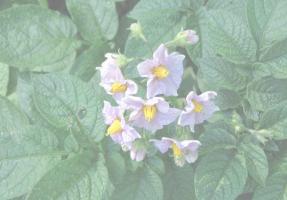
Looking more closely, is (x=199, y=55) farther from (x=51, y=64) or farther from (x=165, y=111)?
(x=51, y=64)

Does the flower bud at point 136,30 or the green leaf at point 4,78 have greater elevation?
the flower bud at point 136,30

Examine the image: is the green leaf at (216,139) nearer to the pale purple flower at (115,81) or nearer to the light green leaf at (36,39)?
the pale purple flower at (115,81)

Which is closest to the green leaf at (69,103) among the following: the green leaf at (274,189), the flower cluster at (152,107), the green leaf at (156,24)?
the flower cluster at (152,107)

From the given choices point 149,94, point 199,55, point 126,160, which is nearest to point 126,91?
point 149,94

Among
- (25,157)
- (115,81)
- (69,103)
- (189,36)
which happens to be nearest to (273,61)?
(189,36)

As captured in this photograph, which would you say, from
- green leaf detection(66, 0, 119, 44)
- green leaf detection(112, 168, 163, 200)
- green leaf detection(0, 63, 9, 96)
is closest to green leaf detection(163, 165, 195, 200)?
green leaf detection(112, 168, 163, 200)
